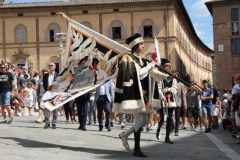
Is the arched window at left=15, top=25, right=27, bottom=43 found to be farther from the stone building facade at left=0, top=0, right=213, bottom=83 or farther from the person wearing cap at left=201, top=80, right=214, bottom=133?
the person wearing cap at left=201, top=80, right=214, bottom=133

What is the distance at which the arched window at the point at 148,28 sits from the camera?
192ft

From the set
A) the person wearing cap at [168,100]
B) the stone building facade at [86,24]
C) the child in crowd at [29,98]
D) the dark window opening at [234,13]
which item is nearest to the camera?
the person wearing cap at [168,100]

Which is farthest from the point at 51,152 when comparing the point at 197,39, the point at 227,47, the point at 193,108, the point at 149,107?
the point at 197,39

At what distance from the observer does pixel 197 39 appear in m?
87.3

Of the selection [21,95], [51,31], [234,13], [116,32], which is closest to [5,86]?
[21,95]

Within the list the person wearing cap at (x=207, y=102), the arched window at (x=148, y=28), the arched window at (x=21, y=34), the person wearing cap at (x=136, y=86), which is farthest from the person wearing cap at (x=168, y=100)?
the arched window at (x=21, y=34)

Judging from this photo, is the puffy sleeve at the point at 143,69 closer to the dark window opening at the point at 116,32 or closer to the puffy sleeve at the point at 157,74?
the puffy sleeve at the point at 157,74

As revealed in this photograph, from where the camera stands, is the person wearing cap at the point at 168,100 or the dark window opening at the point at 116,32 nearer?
the person wearing cap at the point at 168,100

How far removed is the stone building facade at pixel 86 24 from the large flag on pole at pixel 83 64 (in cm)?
4772

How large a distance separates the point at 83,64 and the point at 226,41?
6063 cm

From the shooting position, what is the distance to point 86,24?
59.9 metres

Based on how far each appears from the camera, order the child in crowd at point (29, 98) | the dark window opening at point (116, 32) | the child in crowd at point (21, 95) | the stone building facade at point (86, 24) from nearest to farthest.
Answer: the child in crowd at point (21, 95) → the child in crowd at point (29, 98) → the stone building facade at point (86, 24) → the dark window opening at point (116, 32)

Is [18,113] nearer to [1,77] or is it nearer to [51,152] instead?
[1,77]

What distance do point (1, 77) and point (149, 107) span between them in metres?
6.82
